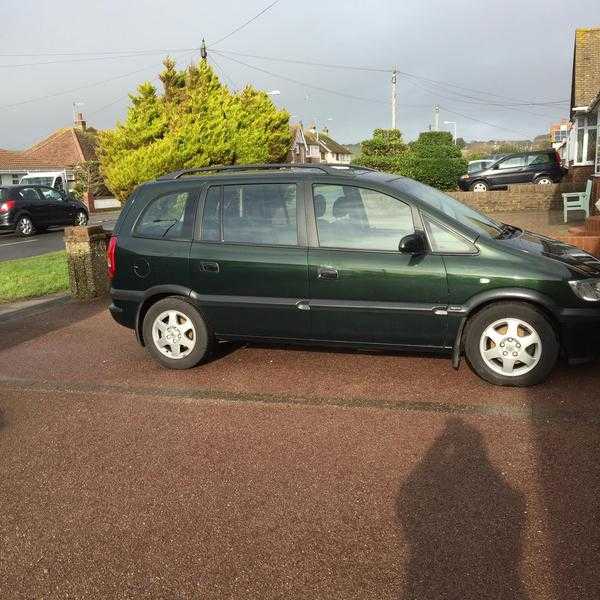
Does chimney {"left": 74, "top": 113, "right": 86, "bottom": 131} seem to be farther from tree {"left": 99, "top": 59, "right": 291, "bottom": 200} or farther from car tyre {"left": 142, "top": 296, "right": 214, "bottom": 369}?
car tyre {"left": 142, "top": 296, "right": 214, "bottom": 369}

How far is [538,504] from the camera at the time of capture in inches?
125

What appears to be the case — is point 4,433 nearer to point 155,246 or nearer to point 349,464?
point 155,246

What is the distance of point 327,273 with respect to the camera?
5008 mm

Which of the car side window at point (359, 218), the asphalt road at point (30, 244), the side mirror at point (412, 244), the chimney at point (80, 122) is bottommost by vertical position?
the asphalt road at point (30, 244)

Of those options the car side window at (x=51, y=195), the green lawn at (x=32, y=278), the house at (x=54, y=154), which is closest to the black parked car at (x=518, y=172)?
the car side window at (x=51, y=195)

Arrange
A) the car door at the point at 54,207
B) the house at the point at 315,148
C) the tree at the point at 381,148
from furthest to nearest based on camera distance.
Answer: the house at the point at 315,148 < the tree at the point at 381,148 < the car door at the point at 54,207

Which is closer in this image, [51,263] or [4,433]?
[4,433]

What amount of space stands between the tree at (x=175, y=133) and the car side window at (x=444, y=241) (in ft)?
46.6

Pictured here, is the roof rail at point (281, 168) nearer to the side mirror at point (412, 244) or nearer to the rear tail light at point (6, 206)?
the side mirror at point (412, 244)

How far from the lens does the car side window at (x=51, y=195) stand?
21516 millimetres

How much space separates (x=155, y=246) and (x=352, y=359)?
204 cm

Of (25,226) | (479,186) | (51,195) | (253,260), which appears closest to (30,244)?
(25,226)

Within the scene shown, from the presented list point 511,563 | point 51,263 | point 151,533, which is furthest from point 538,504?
point 51,263

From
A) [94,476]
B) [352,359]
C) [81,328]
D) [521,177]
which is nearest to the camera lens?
[94,476]
